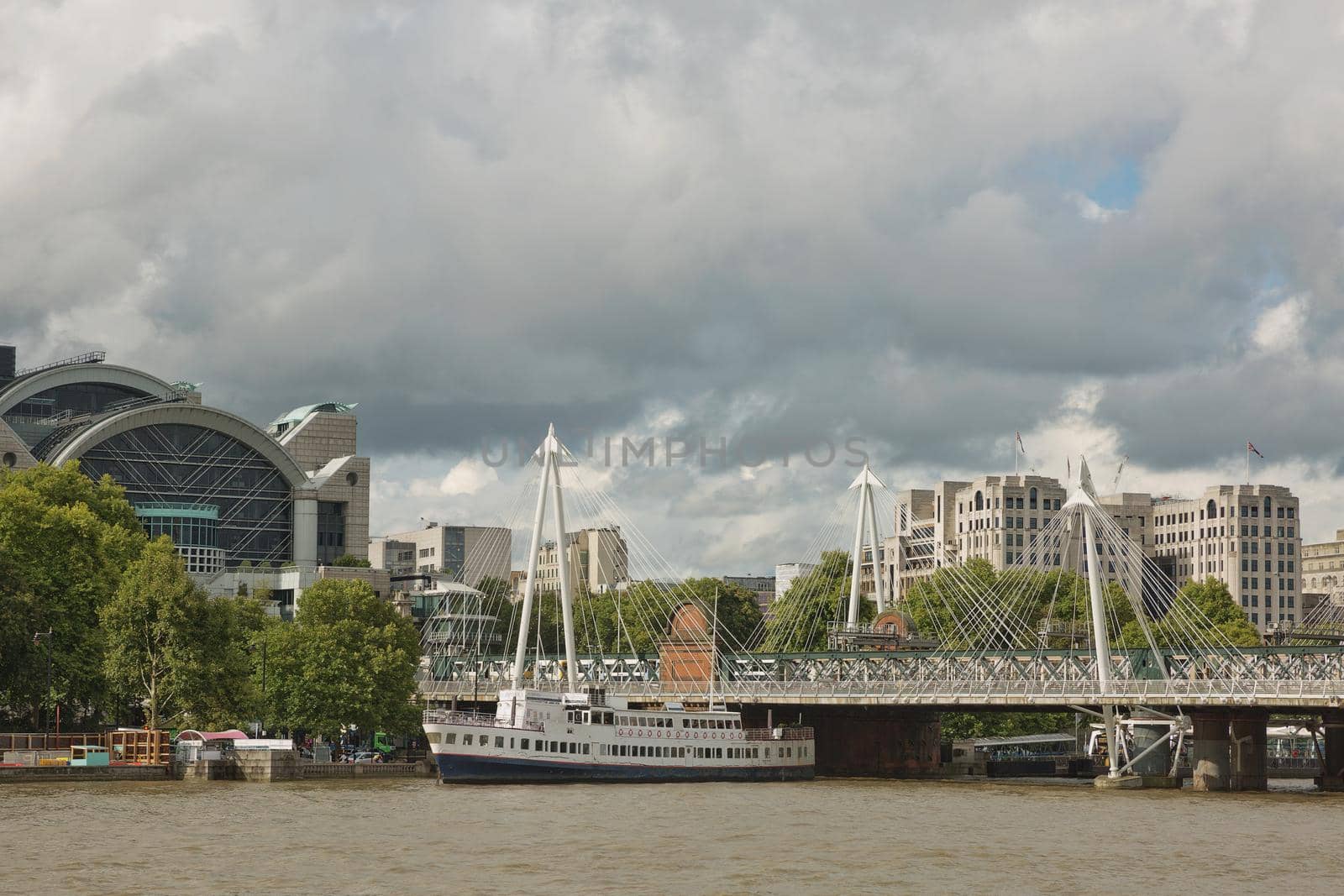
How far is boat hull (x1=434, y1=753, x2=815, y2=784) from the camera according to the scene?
10069cm

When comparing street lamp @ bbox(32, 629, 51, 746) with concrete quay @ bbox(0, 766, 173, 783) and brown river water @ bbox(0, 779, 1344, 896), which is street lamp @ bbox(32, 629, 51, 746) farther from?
brown river water @ bbox(0, 779, 1344, 896)

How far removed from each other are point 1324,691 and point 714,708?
1508 inches

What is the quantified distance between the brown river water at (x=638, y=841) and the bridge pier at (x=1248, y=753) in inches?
332

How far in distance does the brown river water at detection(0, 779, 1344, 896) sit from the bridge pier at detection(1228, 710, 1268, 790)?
27.7 feet

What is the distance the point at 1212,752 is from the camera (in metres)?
104

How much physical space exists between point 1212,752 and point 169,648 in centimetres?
5512

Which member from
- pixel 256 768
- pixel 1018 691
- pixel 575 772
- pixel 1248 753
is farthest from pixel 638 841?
pixel 1248 753

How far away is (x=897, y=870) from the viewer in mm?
60438

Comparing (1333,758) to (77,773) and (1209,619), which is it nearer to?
(1209,619)

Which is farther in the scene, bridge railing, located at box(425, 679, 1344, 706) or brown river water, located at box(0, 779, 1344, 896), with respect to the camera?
bridge railing, located at box(425, 679, 1344, 706)

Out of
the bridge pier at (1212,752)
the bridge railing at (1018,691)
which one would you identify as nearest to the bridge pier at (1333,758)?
the bridge railing at (1018,691)

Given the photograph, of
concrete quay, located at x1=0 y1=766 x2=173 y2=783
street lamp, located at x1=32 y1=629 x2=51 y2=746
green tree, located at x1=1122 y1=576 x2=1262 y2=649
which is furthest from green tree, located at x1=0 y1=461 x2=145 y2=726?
green tree, located at x1=1122 y1=576 x2=1262 y2=649

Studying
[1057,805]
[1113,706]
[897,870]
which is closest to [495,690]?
[1113,706]

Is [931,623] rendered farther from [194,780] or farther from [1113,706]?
[194,780]
